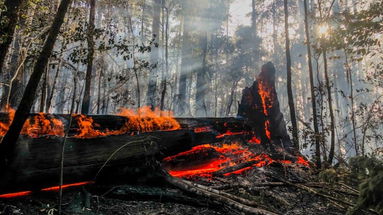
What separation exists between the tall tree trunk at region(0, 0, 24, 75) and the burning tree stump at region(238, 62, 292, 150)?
9.19 meters

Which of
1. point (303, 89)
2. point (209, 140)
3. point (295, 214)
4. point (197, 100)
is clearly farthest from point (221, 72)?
point (295, 214)

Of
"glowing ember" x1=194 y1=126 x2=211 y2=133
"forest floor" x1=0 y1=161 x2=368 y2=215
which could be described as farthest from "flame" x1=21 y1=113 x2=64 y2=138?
"glowing ember" x1=194 y1=126 x2=211 y2=133

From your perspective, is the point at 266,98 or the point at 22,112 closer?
the point at 22,112

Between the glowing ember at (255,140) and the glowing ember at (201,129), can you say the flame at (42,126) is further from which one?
the glowing ember at (255,140)

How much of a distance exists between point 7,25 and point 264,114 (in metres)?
9.97

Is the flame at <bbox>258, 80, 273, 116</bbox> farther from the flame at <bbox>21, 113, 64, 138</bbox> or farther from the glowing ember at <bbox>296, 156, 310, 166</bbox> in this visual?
the flame at <bbox>21, 113, 64, 138</bbox>

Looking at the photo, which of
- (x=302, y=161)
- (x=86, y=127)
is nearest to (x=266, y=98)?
(x=302, y=161)

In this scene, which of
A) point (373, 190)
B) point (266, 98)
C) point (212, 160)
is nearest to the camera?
point (373, 190)

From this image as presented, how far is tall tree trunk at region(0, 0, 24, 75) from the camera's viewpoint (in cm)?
530

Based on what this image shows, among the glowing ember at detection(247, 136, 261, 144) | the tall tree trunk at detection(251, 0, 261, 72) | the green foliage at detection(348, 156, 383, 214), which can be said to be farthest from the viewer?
the tall tree trunk at detection(251, 0, 261, 72)

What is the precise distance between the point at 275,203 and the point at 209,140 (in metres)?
2.62

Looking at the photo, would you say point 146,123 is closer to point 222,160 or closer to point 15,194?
point 222,160

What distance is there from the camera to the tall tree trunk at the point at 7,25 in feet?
17.4

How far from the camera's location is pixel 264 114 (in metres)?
11.9
